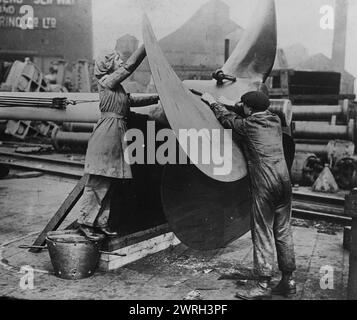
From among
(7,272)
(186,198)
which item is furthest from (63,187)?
(186,198)

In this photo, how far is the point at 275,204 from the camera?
379 centimetres

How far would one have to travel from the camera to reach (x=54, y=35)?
26250mm

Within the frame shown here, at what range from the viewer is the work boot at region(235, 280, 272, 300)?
3758 millimetres

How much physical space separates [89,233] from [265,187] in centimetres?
176

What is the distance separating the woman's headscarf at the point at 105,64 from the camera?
422 cm

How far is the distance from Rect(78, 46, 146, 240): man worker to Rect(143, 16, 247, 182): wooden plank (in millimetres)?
916

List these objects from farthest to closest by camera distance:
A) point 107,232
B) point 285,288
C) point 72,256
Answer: point 107,232 < point 72,256 < point 285,288

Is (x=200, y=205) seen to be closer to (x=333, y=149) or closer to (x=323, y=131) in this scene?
(x=333, y=149)

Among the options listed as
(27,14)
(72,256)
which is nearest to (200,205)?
(72,256)

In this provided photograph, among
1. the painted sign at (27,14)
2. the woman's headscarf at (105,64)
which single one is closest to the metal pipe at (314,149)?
the woman's headscarf at (105,64)

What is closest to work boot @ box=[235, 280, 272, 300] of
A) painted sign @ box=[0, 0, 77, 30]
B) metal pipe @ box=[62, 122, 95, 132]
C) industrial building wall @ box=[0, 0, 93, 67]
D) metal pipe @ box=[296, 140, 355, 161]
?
metal pipe @ box=[296, 140, 355, 161]

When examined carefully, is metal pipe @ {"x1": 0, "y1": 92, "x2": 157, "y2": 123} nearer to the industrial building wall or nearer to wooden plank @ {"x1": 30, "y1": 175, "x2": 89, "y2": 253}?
wooden plank @ {"x1": 30, "y1": 175, "x2": 89, "y2": 253}

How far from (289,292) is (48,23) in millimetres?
24933

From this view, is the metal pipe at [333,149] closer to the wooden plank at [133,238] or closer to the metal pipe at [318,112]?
the metal pipe at [318,112]
